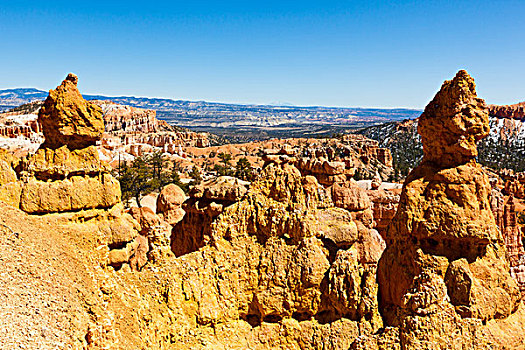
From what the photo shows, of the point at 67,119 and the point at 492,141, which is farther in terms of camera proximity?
the point at 492,141

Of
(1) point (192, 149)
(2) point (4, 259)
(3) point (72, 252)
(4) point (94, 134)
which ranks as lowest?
(1) point (192, 149)

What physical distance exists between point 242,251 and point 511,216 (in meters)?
18.0

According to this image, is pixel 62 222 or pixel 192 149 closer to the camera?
pixel 62 222

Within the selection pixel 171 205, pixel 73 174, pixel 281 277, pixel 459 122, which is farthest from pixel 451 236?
pixel 171 205

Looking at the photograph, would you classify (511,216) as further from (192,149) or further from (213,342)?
(192,149)

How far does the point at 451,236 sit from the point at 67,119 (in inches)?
440

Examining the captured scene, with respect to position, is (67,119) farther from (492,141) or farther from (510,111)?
(510,111)

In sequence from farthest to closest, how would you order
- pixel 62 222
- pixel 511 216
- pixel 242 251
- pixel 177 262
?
pixel 511 216, pixel 62 222, pixel 242 251, pixel 177 262

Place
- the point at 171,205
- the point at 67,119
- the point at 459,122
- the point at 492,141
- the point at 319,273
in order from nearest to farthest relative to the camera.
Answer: the point at 319,273 → the point at 459,122 → the point at 67,119 → the point at 171,205 → the point at 492,141

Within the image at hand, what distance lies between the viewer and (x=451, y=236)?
26.2ft

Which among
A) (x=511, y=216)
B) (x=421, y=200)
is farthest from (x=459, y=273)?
(x=511, y=216)

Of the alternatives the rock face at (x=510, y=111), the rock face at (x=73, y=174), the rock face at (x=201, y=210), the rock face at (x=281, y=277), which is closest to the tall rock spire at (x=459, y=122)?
the rock face at (x=281, y=277)

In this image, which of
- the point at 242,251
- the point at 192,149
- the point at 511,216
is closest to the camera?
the point at 242,251

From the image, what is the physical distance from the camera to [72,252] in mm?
6105
